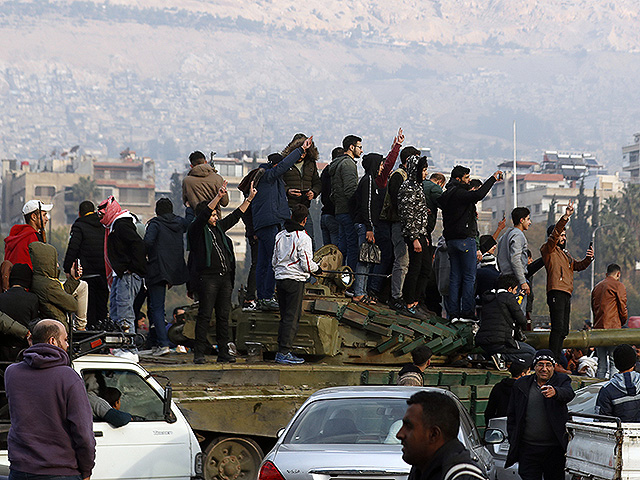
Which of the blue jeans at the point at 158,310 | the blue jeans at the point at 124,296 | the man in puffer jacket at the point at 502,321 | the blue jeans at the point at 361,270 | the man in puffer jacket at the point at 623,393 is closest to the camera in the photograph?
the man in puffer jacket at the point at 623,393

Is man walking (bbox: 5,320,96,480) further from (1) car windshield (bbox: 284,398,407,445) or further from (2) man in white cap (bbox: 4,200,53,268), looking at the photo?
(2) man in white cap (bbox: 4,200,53,268)

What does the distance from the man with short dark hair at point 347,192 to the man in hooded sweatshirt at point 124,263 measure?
3.02 metres

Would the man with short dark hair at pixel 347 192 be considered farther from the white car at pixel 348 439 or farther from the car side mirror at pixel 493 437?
the white car at pixel 348 439

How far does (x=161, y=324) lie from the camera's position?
14.8 metres

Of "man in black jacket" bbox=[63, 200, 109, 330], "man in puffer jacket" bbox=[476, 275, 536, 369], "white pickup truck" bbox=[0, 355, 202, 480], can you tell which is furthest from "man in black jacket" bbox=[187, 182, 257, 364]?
"man in puffer jacket" bbox=[476, 275, 536, 369]

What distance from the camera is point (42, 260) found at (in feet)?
38.9

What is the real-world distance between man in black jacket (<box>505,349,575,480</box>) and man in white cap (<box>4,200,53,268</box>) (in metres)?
6.00

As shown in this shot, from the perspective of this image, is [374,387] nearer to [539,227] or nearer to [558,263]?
[558,263]

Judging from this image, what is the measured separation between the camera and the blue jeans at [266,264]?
15.2 m

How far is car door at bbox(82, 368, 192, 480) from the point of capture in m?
10.3

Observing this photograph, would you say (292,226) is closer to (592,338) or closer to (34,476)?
(592,338)

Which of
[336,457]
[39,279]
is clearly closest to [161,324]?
[39,279]

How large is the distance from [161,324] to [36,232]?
2.30 meters

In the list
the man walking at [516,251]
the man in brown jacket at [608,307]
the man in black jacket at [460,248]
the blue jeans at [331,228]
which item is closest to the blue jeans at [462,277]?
the man in black jacket at [460,248]
